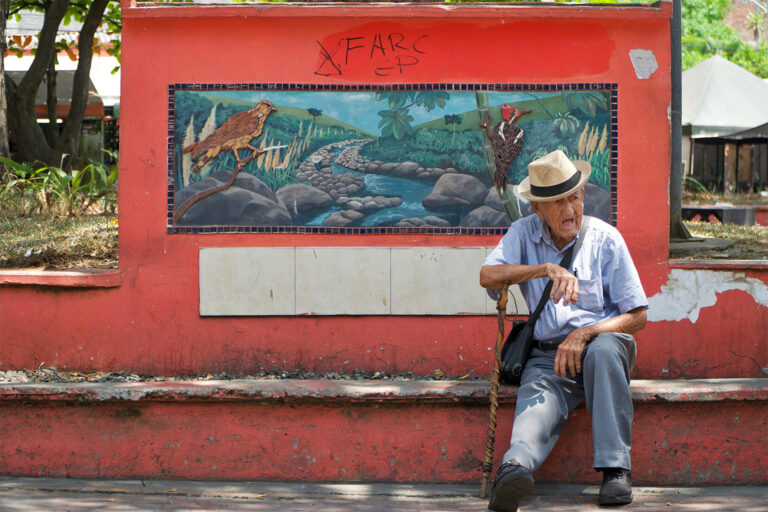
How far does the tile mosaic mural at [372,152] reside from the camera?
17.2ft

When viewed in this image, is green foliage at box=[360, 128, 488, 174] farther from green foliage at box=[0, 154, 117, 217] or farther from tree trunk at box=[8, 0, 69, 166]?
tree trunk at box=[8, 0, 69, 166]

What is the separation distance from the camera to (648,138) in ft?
17.2

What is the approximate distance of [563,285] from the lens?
387 centimetres

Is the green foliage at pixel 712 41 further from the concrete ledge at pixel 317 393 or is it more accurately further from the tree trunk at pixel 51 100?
the concrete ledge at pixel 317 393

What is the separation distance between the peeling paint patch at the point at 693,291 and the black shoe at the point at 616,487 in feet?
5.08

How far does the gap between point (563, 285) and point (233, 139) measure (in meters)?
2.35

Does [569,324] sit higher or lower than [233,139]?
lower

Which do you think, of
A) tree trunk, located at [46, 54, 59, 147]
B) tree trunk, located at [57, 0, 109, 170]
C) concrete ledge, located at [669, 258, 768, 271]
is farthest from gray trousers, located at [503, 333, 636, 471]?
tree trunk, located at [46, 54, 59, 147]

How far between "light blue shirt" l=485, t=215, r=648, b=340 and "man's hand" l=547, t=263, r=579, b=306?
0.91 feet

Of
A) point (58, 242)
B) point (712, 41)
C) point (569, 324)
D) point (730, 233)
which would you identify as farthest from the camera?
point (712, 41)

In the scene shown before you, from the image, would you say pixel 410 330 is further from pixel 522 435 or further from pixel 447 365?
pixel 522 435

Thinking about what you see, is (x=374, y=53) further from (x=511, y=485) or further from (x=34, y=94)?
(x=34, y=94)

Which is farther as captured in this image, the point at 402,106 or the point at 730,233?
the point at 730,233

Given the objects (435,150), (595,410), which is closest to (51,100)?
(435,150)
